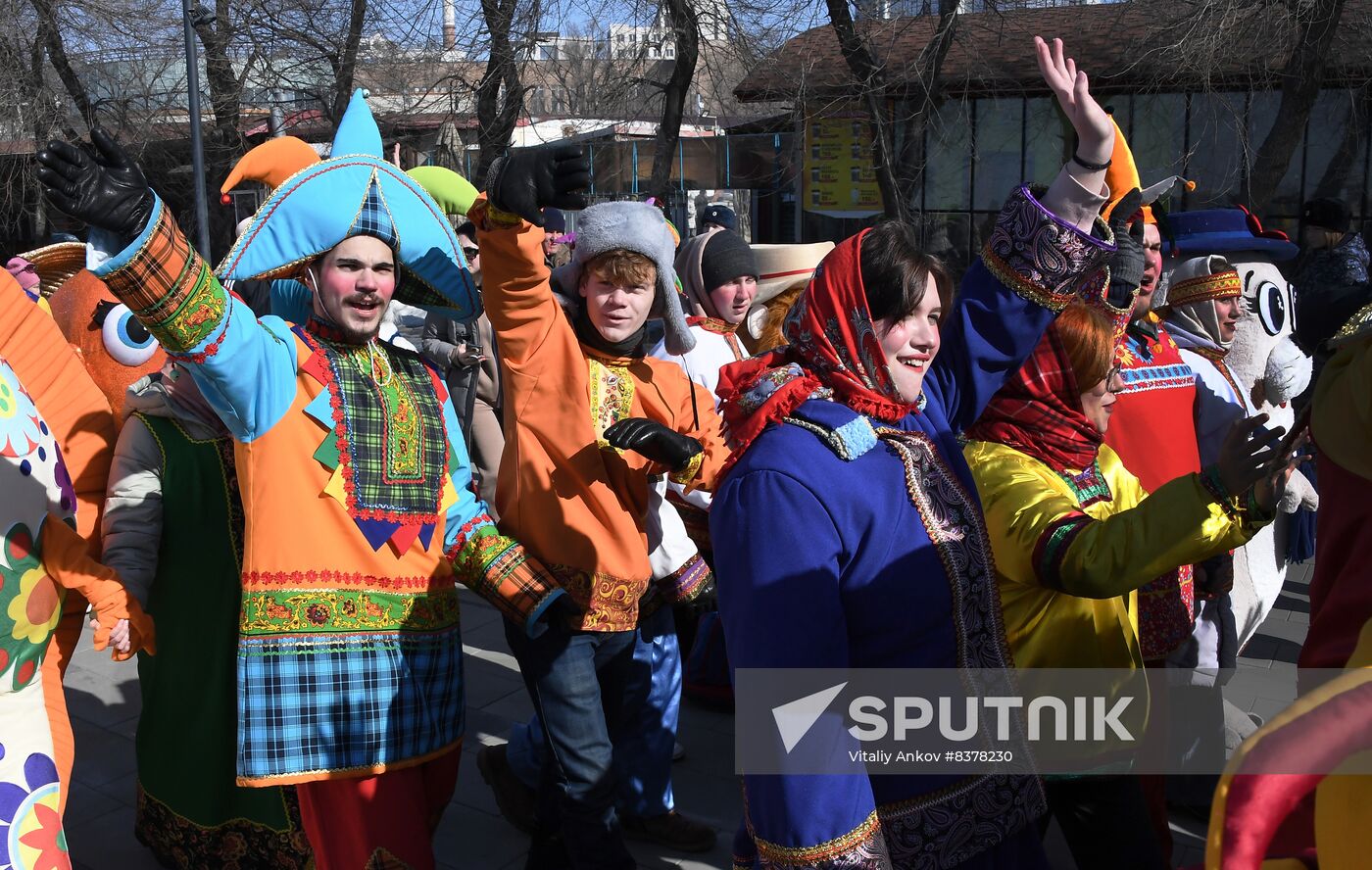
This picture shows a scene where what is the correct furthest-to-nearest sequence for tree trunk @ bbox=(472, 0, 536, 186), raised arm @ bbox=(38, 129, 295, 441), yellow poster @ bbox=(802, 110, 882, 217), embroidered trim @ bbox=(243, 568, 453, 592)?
yellow poster @ bbox=(802, 110, 882, 217) < tree trunk @ bbox=(472, 0, 536, 186) < embroidered trim @ bbox=(243, 568, 453, 592) < raised arm @ bbox=(38, 129, 295, 441)

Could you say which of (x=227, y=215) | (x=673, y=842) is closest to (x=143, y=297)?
(x=673, y=842)

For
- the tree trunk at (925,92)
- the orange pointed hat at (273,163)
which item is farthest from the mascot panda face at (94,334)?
the tree trunk at (925,92)

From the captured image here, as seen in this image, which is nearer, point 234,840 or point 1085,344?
point 1085,344

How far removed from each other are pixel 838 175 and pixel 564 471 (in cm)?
1225

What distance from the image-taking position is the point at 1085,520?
2.32 metres

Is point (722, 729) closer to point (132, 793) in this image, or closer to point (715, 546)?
point (132, 793)

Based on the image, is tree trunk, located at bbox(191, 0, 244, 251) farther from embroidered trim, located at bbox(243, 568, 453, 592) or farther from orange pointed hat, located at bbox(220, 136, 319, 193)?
embroidered trim, located at bbox(243, 568, 453, 592)

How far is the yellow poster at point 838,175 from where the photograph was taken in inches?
573

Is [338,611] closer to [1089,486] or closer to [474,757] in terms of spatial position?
[1089,486]

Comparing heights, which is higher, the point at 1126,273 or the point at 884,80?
the point at 884,80

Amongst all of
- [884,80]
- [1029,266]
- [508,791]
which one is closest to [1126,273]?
[1029,266]

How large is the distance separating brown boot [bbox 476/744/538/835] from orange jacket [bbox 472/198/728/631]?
3.16ft

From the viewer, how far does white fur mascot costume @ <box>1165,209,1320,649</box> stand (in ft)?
15.2

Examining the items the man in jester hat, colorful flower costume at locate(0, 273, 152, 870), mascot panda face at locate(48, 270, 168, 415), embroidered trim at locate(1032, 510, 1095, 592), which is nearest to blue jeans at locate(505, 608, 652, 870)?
the man in jester hat
